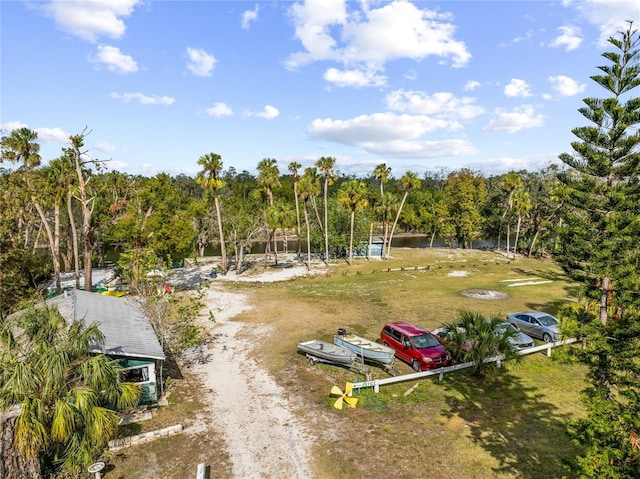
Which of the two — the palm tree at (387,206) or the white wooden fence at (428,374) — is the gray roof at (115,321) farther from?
the palm tree at (387,206)

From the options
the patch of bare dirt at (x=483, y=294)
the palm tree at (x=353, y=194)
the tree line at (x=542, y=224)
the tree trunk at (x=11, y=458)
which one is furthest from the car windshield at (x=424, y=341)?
the palm tree at (x=353, y=194)

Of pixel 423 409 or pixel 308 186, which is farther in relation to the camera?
pixel 308 186

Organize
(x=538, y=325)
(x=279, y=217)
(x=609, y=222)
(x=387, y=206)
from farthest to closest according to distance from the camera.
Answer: (x=387, y=206) < (x=279, y=217) < (x=538, y=325) < (x=609, y=222)

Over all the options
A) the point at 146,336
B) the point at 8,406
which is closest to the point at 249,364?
the point at 146,336

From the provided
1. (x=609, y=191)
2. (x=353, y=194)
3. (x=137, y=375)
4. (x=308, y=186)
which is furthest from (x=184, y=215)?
(x=609, y=191)

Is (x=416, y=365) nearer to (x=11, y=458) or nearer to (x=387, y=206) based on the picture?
(x=11, y=458)

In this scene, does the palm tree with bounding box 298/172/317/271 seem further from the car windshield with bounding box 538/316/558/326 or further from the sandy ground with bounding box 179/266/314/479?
the car windshield with bounding box 538/316/558/326

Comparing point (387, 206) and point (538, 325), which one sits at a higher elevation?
point (387, 206)

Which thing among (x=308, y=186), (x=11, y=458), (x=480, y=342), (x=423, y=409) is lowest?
(x=423, y=409)
